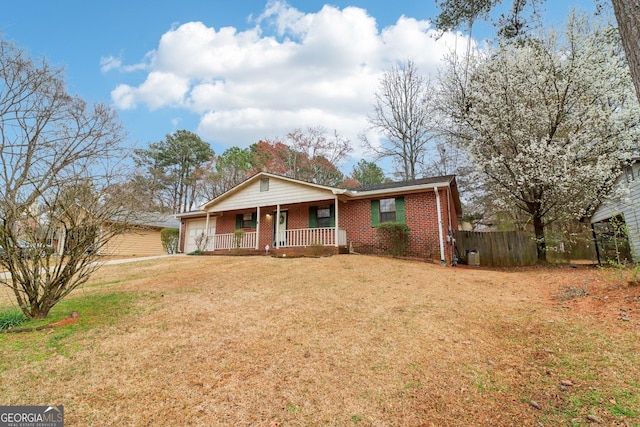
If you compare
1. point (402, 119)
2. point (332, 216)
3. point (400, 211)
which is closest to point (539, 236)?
point (400, 211)

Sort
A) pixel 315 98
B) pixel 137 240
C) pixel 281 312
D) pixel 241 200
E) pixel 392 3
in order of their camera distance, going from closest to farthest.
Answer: pixel 281 312
pixel 392 3
pixel 241 200
pixel 137 240
pixel 315 98

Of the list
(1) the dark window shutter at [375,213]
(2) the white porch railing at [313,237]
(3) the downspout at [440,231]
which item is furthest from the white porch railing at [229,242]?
(3) the downspout at [440,231]

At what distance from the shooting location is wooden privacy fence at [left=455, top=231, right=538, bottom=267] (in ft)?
39.3

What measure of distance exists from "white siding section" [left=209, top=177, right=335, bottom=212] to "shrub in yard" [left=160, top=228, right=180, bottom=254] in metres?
4.68

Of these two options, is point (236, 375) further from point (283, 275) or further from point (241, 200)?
point (241, 200)

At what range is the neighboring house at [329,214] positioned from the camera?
11938 millimetres

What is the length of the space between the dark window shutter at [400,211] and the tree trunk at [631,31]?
30.5 ft

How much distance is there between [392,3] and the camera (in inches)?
408

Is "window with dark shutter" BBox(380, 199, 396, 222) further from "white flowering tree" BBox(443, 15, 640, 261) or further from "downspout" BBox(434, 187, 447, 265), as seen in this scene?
"white flowering tree" BBox(443, 15, 640, 261)

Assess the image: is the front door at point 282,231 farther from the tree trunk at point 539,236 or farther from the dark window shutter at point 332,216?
the tree trunk at point 539,236

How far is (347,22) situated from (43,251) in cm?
1307

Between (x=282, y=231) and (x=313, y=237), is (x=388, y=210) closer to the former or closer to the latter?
(x=313, y=237)

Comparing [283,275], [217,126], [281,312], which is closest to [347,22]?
[283,275]

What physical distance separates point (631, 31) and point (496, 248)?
1009 cm
